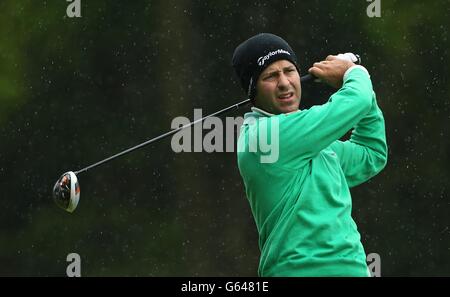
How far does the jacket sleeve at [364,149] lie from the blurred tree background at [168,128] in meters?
4.29

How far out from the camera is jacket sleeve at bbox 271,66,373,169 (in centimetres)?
309

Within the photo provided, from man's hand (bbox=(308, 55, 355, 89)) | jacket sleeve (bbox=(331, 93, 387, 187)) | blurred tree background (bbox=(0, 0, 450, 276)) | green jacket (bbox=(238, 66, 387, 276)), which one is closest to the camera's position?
green jacket (bbox=(238, 66, 387, 276))

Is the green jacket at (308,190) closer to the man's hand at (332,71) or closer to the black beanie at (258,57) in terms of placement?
the man's hand at (332,71)

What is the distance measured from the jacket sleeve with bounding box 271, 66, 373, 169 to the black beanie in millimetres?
241

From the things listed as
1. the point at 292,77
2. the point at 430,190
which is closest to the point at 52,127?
the point at 430,190

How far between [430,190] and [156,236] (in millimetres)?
1999

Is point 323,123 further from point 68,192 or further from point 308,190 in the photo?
point 68,192

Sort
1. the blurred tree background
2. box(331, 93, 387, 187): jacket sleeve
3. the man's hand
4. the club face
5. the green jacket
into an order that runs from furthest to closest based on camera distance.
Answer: the blurred tree background → the club face → box(331, 93, 387, 187): jacket sleeve → the man's hand → the green jacket

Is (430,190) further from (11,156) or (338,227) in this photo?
(338,227)

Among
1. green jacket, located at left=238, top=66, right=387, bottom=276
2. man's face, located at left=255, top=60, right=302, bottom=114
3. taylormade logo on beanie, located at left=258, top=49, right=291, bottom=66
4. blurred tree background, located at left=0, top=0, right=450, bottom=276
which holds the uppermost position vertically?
blurred tree background, located at left=0, top=0, right=450, bottom=276

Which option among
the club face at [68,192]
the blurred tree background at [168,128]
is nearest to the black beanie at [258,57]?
the club face at [68,192]

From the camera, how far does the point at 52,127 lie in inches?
311

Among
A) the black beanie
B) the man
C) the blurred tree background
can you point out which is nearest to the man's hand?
the man

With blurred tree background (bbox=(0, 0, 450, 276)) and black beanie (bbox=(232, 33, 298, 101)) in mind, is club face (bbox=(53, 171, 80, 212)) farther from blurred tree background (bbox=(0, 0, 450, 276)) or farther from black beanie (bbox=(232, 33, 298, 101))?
blurred tree background (bbox=(0, 0, 450, 276))
